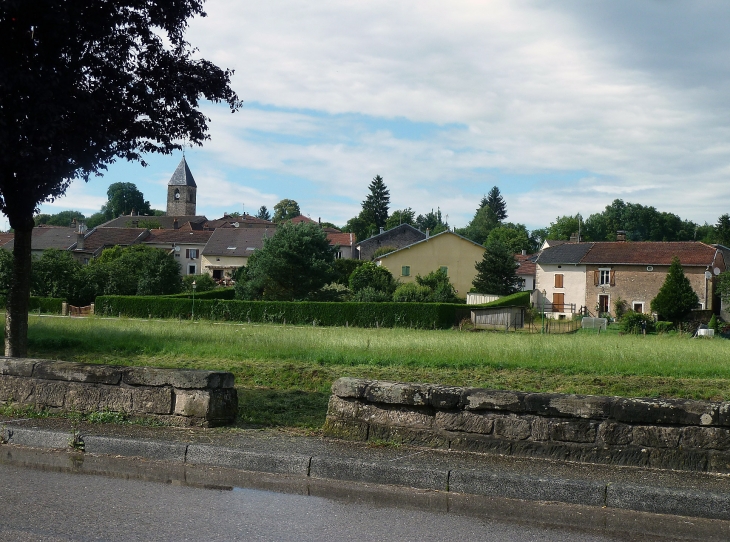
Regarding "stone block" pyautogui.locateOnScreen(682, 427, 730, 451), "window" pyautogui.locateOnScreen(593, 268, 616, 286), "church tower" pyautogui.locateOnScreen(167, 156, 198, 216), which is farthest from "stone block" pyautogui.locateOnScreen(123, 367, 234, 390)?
"church tower" pyautogui.locateOnScreen(167, 156, 198, 216)

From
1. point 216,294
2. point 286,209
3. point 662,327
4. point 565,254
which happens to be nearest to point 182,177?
point 286,209

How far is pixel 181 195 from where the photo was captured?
143m

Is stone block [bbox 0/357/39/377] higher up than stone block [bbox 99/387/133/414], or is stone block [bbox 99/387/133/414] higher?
stone block [bbox 0/357/39/377]

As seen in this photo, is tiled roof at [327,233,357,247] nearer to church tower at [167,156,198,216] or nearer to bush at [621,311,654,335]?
bush at [621,311,654,335]

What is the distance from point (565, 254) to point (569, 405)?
63293 millimetres

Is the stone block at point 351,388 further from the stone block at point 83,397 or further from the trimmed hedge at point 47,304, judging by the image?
the trimmed hedge at point 47,304

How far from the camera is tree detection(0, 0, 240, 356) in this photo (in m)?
9.35

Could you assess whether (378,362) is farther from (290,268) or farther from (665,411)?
(290,268)

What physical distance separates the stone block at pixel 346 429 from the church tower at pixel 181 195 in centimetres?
13958

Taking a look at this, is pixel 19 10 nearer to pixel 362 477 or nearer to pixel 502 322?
pixel 362 477

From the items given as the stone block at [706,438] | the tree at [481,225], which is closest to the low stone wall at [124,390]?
the stone block at [706,438]

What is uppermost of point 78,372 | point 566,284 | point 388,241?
point 388,241

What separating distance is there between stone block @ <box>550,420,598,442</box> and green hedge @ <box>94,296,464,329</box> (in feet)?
108

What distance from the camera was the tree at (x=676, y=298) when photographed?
54406 mm
